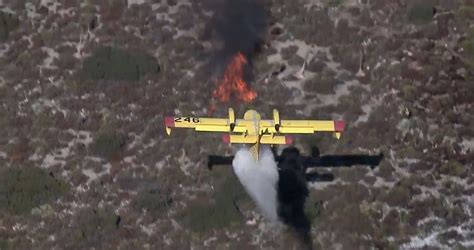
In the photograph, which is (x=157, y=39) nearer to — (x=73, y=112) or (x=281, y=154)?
(x=73, y=112)

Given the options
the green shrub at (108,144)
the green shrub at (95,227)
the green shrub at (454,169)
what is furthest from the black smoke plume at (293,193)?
the green shrub at (108,144)

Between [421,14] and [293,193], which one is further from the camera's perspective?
[421,14]

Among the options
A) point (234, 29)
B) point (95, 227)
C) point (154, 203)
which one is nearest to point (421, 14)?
point (234, 29)

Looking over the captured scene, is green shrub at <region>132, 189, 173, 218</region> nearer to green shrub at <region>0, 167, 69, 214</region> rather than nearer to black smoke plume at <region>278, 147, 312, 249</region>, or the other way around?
green shrub at <region>0, 167, 69, 214</region>

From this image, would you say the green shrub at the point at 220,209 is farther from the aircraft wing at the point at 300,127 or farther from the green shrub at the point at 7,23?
the green shrub at the point at 7,23

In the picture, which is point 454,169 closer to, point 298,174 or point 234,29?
point 298,174

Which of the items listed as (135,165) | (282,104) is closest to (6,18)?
(135,165)
